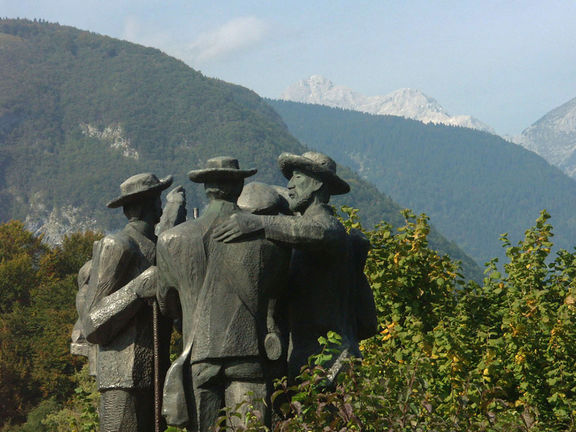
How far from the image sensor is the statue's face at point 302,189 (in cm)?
805

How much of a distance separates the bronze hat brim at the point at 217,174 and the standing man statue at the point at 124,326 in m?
0.92

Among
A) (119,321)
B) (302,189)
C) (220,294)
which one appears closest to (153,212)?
(119,321)

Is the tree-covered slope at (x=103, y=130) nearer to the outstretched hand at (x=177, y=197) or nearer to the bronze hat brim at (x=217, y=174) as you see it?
the outstretched hand at (x=177, y=197)

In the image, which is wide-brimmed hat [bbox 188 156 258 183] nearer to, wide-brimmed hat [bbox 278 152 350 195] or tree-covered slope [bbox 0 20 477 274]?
wide-brimmed hat [bbox 278 152 350 195]

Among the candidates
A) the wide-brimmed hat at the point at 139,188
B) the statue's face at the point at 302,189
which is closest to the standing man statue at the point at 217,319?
the statue's face at the point at 302,189

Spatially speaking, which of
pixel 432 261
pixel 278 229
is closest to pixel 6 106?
pixel 432 261

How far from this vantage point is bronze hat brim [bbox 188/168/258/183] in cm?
760

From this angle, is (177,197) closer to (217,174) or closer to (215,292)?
(217,174)

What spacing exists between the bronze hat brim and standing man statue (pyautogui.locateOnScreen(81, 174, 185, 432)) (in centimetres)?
92

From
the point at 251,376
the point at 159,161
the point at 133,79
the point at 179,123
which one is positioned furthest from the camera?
the point at 133,79

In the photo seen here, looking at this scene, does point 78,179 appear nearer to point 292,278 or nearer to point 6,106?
point 6,106

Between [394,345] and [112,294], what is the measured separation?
8.17m

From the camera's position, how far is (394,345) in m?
15.9

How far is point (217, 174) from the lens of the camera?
7637mm
